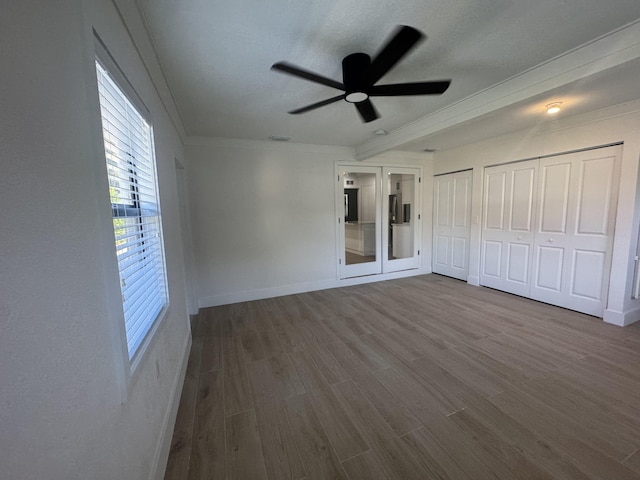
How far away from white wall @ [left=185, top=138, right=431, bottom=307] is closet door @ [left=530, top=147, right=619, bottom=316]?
8.53 ft

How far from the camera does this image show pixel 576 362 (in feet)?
7.27

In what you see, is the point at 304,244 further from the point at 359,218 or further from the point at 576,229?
the point at 576,229

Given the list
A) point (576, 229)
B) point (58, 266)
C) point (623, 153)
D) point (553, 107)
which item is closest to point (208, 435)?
point (58, 266)

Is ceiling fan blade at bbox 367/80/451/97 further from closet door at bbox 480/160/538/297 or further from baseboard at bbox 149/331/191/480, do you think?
closet door at bbox 480/160/538/297

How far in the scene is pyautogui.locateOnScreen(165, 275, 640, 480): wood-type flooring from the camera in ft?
4.58

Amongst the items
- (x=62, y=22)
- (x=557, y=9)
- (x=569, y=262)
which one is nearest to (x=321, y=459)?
(x=62, y=22)

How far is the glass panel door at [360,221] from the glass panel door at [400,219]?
16 centimetres

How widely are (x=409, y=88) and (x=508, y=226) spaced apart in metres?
3.15

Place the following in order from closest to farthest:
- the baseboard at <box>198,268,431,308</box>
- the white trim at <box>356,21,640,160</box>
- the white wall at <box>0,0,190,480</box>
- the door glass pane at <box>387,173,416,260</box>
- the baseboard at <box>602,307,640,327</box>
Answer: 1. the white wall at <box>0,0,190,480</box>
2. the white trim at <box>356,21,640,160</box>
3. the baseboard at <box>602,307,640,327</box>
4. the baseboard at <box>198,268,431,308</box>
5. the door glass pane at <box>387,173,416,260</box>

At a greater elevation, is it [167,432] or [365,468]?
[167,432]

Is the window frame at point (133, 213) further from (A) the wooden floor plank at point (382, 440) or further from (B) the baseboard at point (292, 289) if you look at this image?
(B) the baseboard at point (292, 289)

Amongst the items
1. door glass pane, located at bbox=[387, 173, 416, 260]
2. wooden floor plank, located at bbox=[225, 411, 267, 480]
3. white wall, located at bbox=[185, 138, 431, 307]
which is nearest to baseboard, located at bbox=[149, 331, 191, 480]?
wooden floor plank, located at bbox=[225, 411, 267, 480]

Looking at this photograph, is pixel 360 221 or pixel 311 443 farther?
pixel 360 221

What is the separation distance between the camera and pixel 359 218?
16.0 feet
